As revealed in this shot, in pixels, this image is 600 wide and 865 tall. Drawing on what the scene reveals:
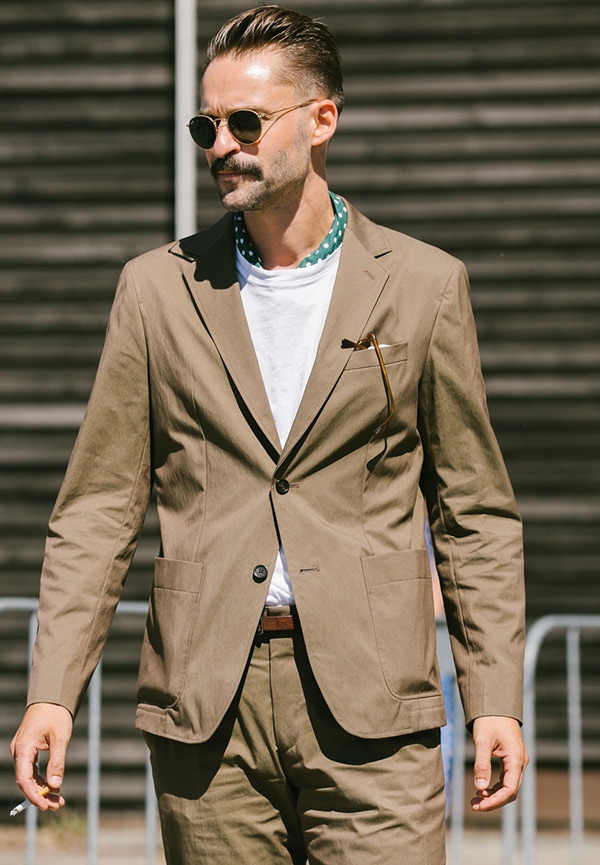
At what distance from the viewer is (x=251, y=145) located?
3.07 m

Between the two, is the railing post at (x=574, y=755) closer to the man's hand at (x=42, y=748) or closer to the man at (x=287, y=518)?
the man at (x=287, y=518)

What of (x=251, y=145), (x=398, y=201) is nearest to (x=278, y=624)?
(x=251, y=145)

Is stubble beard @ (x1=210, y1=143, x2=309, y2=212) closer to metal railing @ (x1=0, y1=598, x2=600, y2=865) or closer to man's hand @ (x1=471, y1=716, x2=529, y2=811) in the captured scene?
man's hand @ (x1=471, y1=716, x2=529, y2=811)

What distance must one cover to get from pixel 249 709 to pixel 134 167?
4.51 m

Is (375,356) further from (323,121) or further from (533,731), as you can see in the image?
(533,731)

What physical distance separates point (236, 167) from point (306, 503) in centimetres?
72

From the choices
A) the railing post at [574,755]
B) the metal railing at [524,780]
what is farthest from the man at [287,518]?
the railing post at [574,755]

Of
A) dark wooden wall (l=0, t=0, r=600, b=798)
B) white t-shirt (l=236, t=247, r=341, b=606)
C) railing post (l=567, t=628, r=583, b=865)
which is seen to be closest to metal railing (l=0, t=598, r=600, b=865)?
railing post (l=567, t=628, r=583, b=865)

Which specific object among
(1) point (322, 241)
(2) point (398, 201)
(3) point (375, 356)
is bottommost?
(3) point (375, 356)

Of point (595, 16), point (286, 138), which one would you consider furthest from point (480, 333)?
point (286, 138)

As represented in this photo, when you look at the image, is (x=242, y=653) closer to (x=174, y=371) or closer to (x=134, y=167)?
(x=174, y=371)

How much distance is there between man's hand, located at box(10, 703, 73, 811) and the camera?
2889 millimetres

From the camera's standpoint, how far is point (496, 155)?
6.84 meters

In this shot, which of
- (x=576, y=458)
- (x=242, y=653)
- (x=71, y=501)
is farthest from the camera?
(x=576, y=458)
